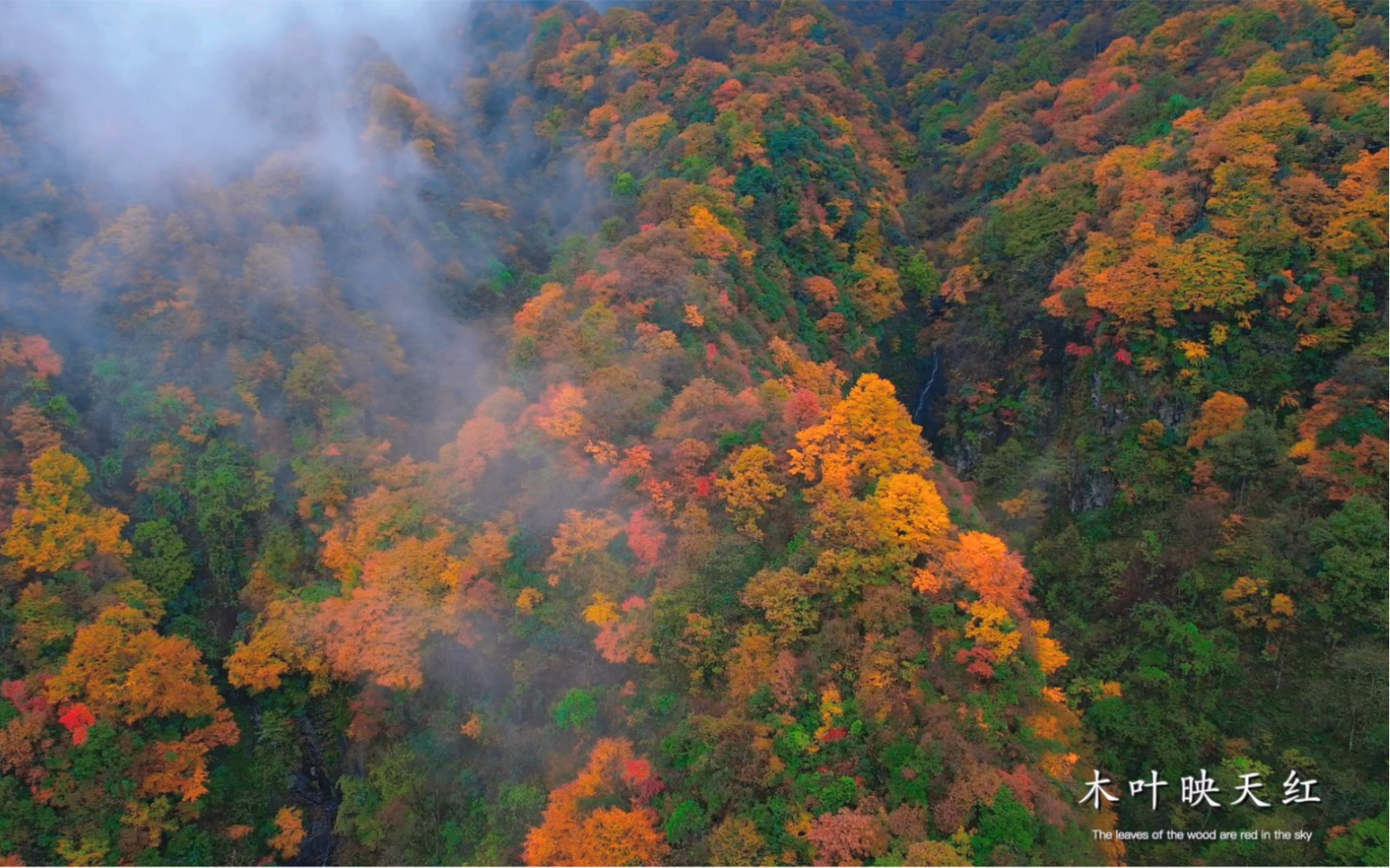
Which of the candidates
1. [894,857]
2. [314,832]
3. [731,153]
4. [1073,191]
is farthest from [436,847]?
[1073,191]

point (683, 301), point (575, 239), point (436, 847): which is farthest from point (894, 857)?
point (575, 239)

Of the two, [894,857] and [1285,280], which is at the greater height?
[1285,280]

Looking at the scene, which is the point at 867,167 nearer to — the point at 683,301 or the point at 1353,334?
the point at 683,301

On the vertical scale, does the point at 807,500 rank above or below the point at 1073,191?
below

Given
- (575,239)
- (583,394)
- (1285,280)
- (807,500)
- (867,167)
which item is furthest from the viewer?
(867,167)

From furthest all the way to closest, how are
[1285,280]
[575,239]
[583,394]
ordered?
[575,239] < [1285,280] < [583,394]

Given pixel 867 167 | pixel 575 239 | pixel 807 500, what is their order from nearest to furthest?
pixel 807 500 → pixel 575 239 → pixel 867 167

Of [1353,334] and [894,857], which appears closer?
[894,857]

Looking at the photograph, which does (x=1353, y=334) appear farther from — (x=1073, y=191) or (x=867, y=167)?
(x=867, y=167)

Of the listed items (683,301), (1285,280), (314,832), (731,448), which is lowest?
(314,832)
